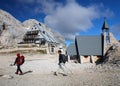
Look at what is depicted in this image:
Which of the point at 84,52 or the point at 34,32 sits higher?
the point at 34,32

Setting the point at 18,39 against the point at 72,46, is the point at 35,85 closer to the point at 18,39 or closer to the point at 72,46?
the point at 72,46

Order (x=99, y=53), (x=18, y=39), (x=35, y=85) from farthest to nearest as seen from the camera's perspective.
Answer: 1. (x=18, y=39)
2. (x=99, y=53)
3. (x=35, y=85)

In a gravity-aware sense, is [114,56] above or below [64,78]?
above

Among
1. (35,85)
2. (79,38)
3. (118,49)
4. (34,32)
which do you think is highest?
(34,32)

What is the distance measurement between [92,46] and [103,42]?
3289 mm

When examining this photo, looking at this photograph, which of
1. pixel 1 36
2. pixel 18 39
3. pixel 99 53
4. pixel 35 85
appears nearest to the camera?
pixel 35 85

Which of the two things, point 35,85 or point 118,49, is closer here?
point 35,85

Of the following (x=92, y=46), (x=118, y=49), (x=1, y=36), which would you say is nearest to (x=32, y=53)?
(x=92, y=46)

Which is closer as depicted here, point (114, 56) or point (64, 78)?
point (64, 78)

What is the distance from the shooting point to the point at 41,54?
46.2 meters

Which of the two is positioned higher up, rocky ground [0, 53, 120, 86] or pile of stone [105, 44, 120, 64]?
pile of stone [105, 44, 120, 64]

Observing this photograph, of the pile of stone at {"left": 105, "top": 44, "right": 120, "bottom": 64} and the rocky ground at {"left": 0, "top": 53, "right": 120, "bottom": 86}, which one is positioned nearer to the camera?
the rocky ground at {"left": 0, "top": 53, "right": 120, "bottom": 86}

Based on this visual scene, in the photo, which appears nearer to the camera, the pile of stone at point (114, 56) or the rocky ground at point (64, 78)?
the rocky ground at point (64, 78)

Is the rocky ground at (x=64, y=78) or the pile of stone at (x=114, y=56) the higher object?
the pile of stone at (x=114, y=56)
